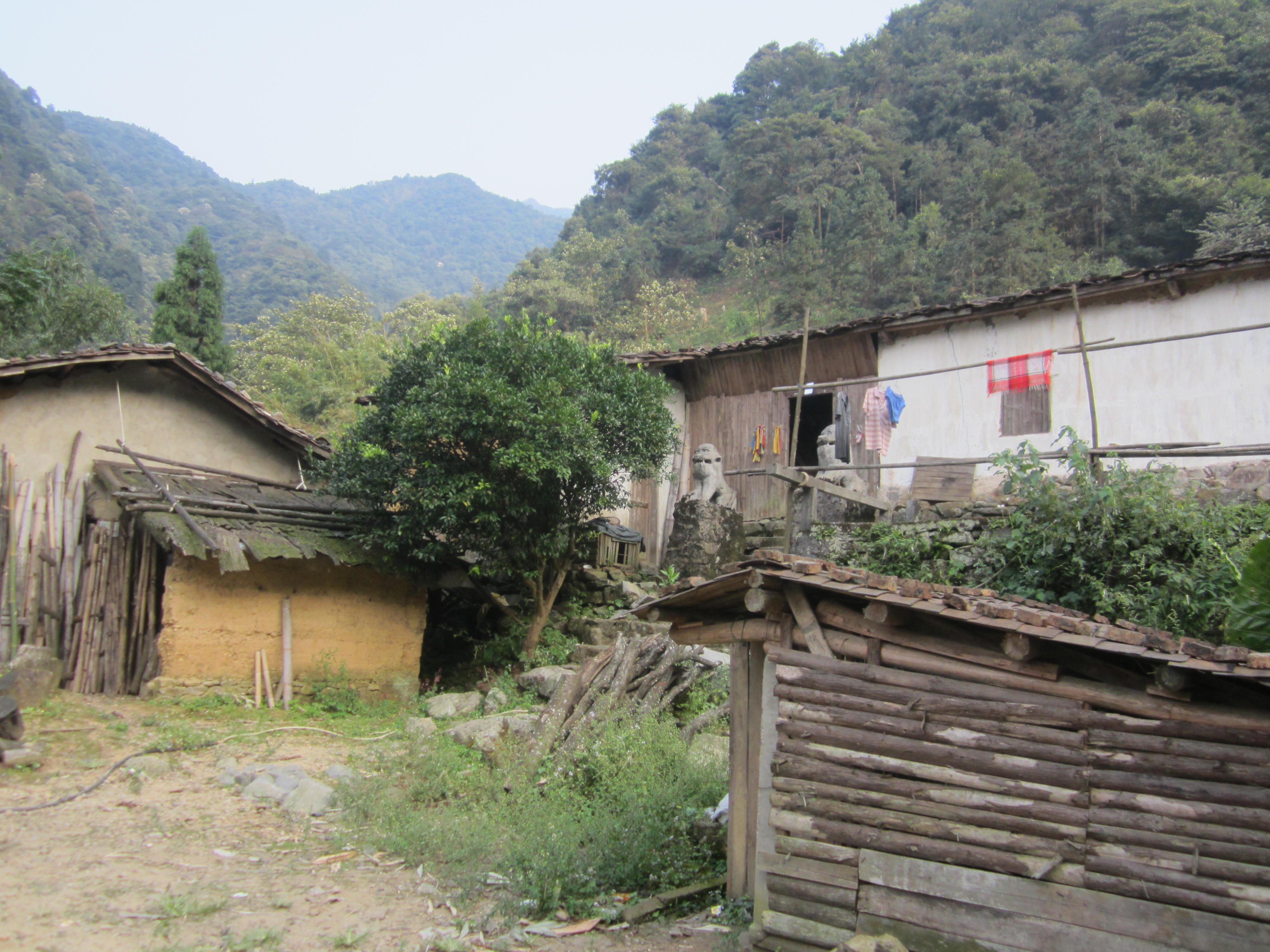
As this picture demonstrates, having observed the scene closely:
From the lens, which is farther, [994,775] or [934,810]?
[934,810]

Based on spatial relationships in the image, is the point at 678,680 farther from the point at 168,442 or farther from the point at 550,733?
the point at 168,442

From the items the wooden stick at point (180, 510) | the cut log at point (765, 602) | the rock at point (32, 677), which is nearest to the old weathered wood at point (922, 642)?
the cut log at point (765, 602)

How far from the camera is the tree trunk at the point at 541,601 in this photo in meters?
12.8

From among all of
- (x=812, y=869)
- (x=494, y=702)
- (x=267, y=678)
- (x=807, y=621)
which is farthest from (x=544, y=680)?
(x=812, y=869)

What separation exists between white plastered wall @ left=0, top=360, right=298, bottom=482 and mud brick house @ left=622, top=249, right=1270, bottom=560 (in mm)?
6640

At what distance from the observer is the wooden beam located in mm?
10570

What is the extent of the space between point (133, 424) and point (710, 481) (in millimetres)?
9006

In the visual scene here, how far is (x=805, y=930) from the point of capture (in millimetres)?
5625

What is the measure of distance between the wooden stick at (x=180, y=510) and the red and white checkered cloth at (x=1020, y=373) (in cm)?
1057

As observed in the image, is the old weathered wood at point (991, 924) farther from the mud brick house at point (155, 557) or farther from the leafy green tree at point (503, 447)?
the mud brick house at point (155, 557)

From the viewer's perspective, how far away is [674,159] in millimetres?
45688

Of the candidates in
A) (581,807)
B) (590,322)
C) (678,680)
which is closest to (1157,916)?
(581,807)

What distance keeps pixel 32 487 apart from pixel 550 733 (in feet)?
25.9

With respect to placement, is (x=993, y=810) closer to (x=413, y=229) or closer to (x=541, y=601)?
(x=541, y=601)
